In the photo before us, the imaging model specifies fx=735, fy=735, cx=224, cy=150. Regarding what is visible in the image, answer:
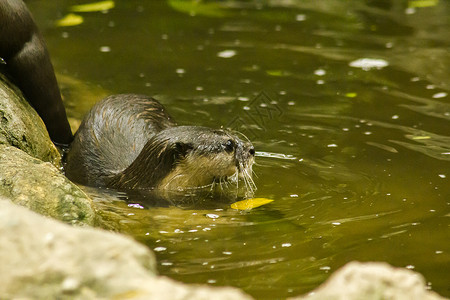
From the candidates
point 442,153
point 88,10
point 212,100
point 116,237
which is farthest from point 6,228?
point 88,10

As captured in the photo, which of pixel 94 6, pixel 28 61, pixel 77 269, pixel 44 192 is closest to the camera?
pixel 77 269

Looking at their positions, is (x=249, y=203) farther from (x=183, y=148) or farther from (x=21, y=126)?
(x=21, y=126)

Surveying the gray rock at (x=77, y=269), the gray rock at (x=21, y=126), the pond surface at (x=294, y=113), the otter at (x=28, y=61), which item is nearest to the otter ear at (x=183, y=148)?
the pond surface at (x=294, y=113)

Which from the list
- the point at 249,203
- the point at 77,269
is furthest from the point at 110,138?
the point at 77,269

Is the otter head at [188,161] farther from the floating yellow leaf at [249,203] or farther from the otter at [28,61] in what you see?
the otter at [28,61]

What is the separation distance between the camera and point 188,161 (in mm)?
4328

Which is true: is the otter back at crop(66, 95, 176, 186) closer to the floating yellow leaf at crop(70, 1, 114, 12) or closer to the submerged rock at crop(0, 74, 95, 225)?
the submerged rock at crop(0, 74, 95, 225)

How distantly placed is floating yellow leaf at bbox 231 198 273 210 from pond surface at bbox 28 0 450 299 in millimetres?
75

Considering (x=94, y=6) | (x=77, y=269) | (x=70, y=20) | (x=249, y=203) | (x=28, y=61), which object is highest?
(x=94, y=6)

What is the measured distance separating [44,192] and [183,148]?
1.10 metres

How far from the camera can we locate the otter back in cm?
448

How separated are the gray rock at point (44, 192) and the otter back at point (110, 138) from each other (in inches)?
36.4

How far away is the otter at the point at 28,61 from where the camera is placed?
171 inches

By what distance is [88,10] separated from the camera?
339 inches
